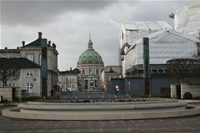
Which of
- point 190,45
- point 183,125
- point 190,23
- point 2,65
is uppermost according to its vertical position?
point 190,23

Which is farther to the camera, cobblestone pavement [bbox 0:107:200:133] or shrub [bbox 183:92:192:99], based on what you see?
shrub [bbox 183:92:192:99]

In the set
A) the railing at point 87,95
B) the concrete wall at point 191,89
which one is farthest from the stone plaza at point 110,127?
the railing at point 87,95

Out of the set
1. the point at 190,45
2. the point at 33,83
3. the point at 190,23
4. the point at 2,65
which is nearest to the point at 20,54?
the point at 33,83

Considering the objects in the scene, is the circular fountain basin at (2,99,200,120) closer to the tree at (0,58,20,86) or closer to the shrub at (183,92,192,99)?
the shrub at (183,92,192,99)

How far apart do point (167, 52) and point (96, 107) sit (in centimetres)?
5514

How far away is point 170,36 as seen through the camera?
6819 cm

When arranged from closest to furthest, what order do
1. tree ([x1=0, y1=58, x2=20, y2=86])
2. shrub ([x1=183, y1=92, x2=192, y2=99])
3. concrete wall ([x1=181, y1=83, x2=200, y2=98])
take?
shrub ([x1=183, y1=92, x2=192, y2=99]), concrete wall ([x1=181, y1=83, x2=200, y2=98]), tree ([x1=0, y1=58, x2=20, y2=86])

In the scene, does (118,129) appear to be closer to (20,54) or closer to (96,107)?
(96,107)

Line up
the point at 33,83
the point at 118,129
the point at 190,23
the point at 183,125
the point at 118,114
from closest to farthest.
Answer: the point at 118,129 < the point at 183,125 < the point at 118,114 < the point at 33,83 < the point at 190,23

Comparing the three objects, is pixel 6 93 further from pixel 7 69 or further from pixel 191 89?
pixel 191 89

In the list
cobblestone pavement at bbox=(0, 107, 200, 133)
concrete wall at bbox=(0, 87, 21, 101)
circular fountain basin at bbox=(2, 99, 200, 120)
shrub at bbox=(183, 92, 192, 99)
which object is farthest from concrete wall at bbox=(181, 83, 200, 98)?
cobblestone pavement at bbox=(0, 107, 200, 133)

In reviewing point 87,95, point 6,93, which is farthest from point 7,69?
point 87,95

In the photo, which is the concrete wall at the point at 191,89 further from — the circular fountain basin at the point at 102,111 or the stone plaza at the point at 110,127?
the stone plaza at the point at 110,127

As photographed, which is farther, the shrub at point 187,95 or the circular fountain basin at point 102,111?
the shrub at point 187,95
